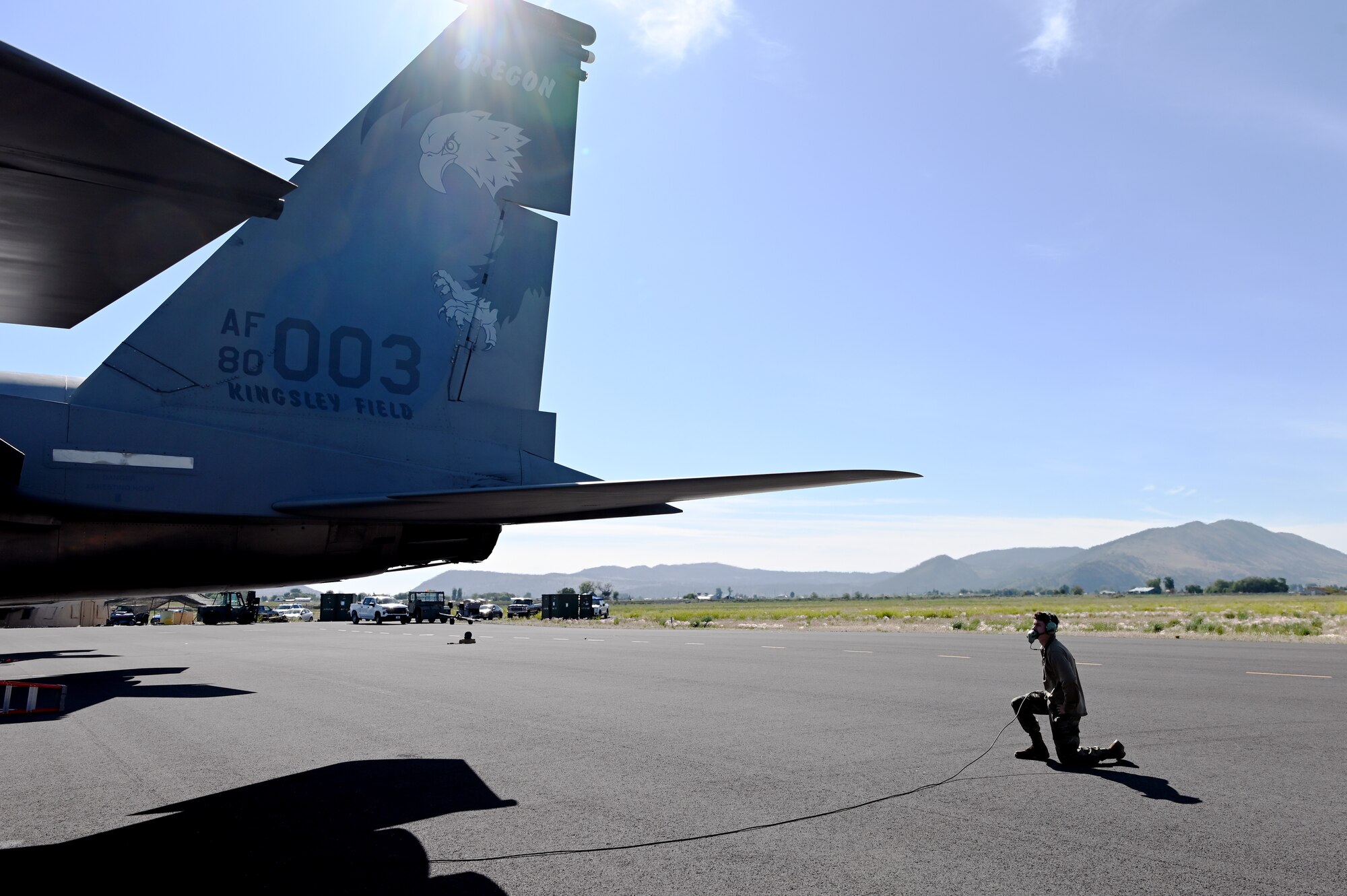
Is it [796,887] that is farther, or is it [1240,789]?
[1240,789]

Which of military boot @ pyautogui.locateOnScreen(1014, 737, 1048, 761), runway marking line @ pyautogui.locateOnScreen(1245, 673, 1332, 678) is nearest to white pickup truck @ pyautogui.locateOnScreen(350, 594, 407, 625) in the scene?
runway marking line @ pyautogui.locateOnScreen(1245, 673, 1332, 678)

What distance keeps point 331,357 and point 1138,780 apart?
7845mm

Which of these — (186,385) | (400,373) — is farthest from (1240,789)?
(186,385)

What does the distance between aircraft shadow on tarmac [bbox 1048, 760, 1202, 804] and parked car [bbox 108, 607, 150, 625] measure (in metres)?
66.8

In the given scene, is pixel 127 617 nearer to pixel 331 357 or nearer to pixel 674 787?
pixel 331 357

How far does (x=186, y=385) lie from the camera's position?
700 centimetres

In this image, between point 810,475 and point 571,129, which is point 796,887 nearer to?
point 810,475

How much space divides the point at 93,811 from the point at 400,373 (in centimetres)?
410

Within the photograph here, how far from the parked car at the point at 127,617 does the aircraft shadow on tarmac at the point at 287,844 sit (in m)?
63.9

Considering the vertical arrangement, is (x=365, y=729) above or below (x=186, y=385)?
below

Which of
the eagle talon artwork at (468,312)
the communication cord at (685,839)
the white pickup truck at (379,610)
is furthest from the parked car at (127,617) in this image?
the communication cord at (685,839)

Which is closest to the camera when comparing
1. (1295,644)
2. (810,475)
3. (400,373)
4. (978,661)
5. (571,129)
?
(810,475)

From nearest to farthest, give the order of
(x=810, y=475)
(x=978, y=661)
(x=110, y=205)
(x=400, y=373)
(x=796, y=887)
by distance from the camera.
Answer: (x=110, y=205) → (x=796, y=887) → (x=810, y=475) → (x=400, y=373) → (x=978, y=661)

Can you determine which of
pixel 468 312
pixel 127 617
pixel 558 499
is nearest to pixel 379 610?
pixel 127 617
